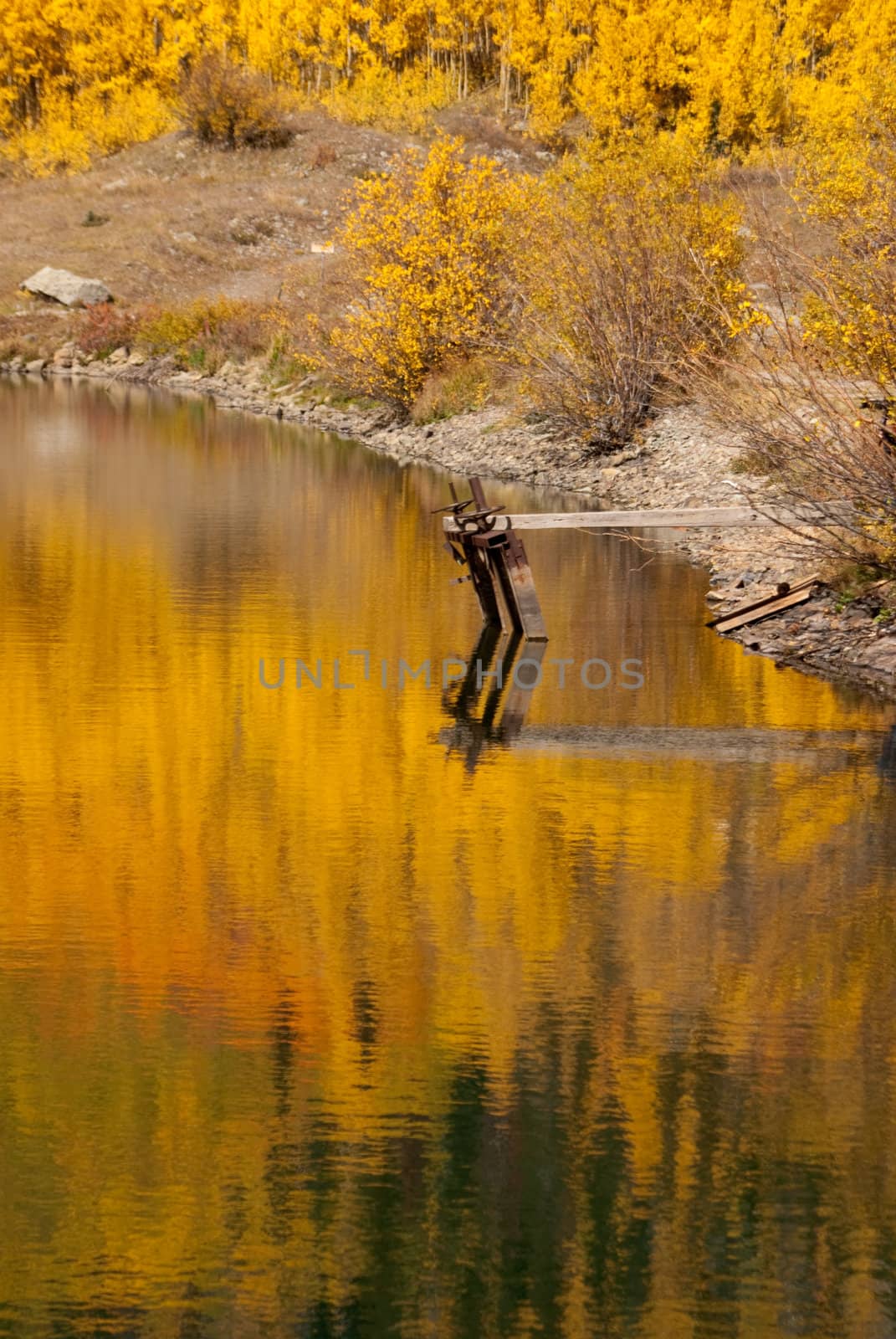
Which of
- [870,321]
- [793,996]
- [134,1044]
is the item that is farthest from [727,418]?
[134,1044]

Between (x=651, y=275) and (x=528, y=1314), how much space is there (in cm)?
2274

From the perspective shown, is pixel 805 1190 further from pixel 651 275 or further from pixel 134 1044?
pixel 651 275

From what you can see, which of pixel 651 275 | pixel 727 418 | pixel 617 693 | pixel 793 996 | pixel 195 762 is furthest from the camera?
pixel 651 275

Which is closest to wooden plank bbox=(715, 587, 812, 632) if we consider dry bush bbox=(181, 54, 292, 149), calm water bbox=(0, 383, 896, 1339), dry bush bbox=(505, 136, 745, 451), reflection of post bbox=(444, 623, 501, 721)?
calm water bbox=(0, 383, 896, 1339)

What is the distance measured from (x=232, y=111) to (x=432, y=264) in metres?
48.4

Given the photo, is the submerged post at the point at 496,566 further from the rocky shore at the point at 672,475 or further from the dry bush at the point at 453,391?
the dry bush at the point at 453,391

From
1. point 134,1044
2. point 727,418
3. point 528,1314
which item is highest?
point 727,418

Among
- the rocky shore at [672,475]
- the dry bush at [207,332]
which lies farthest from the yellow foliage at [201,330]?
the rocky shore at [672,475]

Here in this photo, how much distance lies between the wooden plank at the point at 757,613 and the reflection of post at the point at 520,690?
5.77 ft

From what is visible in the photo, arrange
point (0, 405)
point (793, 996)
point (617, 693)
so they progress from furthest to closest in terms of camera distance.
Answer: point (0, 405) < point (617, 693) < point (793, 996)

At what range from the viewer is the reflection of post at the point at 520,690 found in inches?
531

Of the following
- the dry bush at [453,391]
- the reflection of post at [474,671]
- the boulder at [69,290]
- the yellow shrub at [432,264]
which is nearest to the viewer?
the reflection of post at [474,671]

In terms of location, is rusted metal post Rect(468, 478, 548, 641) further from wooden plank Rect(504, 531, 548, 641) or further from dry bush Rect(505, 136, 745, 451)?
dry bush Rect(505, 136, 745, 451)

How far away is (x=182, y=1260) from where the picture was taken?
622 cm
